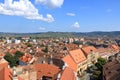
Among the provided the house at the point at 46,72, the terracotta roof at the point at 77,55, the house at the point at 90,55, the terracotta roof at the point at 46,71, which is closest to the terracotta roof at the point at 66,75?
the house at the point at 46,72

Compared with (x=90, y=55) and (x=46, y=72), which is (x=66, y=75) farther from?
(x=90, y=55)

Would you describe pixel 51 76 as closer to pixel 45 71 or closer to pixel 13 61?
pixel 45 71

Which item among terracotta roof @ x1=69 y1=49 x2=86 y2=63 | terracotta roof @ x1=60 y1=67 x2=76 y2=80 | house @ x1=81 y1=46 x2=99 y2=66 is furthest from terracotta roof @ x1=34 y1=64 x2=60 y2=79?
house @ x1=81 y1=46 x2=99 y2=66

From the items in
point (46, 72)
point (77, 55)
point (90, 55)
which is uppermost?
point (46, 72)

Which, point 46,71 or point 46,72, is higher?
point 46,71

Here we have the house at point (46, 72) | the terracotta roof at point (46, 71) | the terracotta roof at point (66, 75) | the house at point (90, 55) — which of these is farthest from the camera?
the house at point (90, 55)

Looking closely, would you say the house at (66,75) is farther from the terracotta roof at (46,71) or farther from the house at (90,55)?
the house at (90,55)

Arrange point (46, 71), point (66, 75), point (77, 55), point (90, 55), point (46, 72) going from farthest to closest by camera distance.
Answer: point (90, 55) → point (77, 55) → point (46, 71) → point (46, 72) → point (66, 75)

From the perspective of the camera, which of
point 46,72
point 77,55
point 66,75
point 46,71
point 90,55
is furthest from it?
point 90,55

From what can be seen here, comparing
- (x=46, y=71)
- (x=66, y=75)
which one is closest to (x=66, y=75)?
(x=66, y=75)

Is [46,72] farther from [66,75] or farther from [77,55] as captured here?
[77,55]

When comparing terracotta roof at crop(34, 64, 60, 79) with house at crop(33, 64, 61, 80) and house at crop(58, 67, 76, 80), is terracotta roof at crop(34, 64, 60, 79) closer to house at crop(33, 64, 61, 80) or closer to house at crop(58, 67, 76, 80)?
house at crop(33, 64, 61, 80)

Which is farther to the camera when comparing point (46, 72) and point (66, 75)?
point (46, 72)
